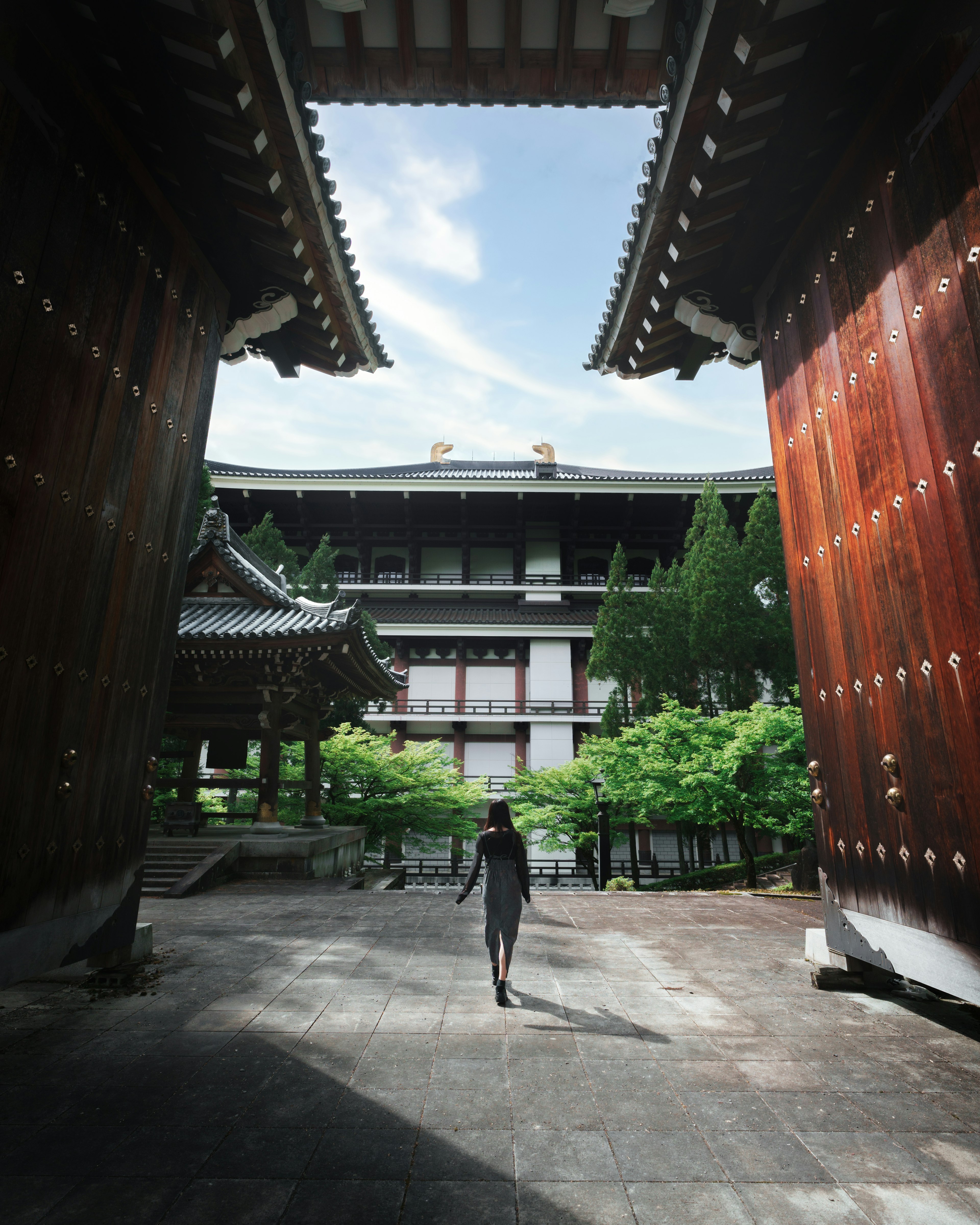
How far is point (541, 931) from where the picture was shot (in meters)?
6.92

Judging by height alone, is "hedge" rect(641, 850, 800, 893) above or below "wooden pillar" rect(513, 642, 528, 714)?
below

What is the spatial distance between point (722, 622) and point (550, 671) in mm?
9569

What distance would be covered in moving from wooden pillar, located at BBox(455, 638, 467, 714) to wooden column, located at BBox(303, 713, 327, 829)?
1064 cm

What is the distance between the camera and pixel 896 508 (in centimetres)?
390

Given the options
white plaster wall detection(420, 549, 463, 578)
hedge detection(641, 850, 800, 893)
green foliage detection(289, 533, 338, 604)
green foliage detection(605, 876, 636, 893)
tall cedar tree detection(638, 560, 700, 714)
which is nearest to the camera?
green foliage detection(605, 876, 636, 893)

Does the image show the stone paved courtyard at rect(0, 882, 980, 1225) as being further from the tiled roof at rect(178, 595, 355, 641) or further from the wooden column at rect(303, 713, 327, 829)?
the wooden column at rect(303, 713, 327, 829)

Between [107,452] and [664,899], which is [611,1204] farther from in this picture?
[664,899]

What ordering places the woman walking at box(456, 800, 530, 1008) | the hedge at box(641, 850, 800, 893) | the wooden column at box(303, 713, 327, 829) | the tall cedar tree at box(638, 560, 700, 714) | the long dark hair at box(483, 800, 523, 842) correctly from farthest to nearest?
the tall cedar tree at box(638, 560, 700, 714) < the hedge at box(641, 850, 800, 893) < the wooden column at box(303, 713, 327, 829) < the long dark hair at box(483, 800, 523, 842) < the woman walking at box(456, 800, 530, 1008)

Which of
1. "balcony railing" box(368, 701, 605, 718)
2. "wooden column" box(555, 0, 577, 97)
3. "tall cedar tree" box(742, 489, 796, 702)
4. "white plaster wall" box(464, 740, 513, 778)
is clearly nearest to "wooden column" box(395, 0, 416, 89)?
"wooden column" box(555, 0, 577, 97)

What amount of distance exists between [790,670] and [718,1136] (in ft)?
45.3

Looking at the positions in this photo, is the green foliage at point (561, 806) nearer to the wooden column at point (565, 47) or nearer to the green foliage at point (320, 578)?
the green foliage at point (320, 578)

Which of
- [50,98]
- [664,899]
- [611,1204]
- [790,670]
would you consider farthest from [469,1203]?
[790,670]

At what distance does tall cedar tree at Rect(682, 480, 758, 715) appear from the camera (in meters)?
15.3

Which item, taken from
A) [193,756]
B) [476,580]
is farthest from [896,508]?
[476,580]
